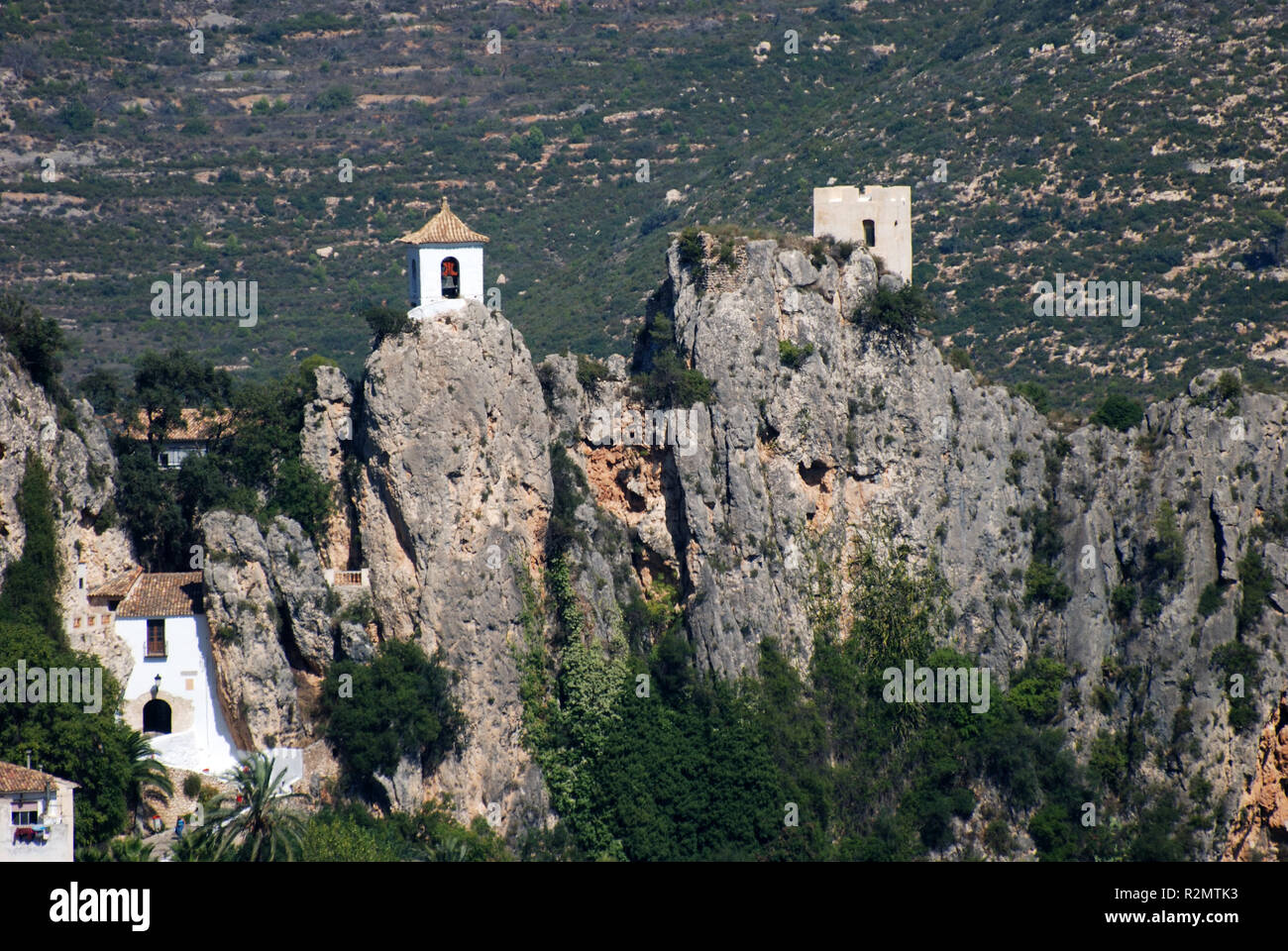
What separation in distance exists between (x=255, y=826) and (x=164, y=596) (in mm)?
9284

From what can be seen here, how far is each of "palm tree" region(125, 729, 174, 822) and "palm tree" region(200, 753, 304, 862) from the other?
2611mm

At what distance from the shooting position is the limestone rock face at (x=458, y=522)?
73500mm

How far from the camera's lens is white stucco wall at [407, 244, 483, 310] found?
74625 millimetres

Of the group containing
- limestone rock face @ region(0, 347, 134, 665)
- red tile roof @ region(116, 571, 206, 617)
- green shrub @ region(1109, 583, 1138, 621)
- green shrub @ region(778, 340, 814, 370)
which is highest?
green shrub @ region(778, 340, 814, 370)

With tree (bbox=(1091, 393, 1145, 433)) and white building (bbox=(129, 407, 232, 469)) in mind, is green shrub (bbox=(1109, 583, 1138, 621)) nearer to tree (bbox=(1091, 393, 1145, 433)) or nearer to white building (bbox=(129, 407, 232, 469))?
tree (bbox=(1091, 393, 1145, 433))

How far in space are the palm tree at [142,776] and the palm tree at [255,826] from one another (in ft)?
8.57

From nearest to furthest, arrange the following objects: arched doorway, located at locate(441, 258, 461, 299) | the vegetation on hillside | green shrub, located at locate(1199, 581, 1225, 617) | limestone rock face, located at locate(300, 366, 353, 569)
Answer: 1. limestone rock face, located at locate(300, 366, 353, 569)
2. arched doorway, located at locate(441, 258, 461, 299)
3. green shrub, located at locate(1199, 581, 1225, 617)
4. the vegetation on hillside

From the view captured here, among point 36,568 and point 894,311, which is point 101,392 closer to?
point 36,568

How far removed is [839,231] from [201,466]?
2513 cm

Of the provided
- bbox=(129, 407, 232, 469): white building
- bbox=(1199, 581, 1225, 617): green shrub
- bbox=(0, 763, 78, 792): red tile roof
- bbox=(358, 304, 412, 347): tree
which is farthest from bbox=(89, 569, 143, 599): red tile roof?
bbox=(1199, 581, 1225, 617): green shrub

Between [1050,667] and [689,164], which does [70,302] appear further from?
[1050,667]

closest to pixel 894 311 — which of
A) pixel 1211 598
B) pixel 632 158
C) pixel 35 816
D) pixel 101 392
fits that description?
pixel 1211 598

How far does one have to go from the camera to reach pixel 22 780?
63.8m

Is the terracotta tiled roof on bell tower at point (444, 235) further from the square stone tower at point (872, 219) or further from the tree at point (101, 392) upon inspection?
the square stone tower at point (872, 219)
